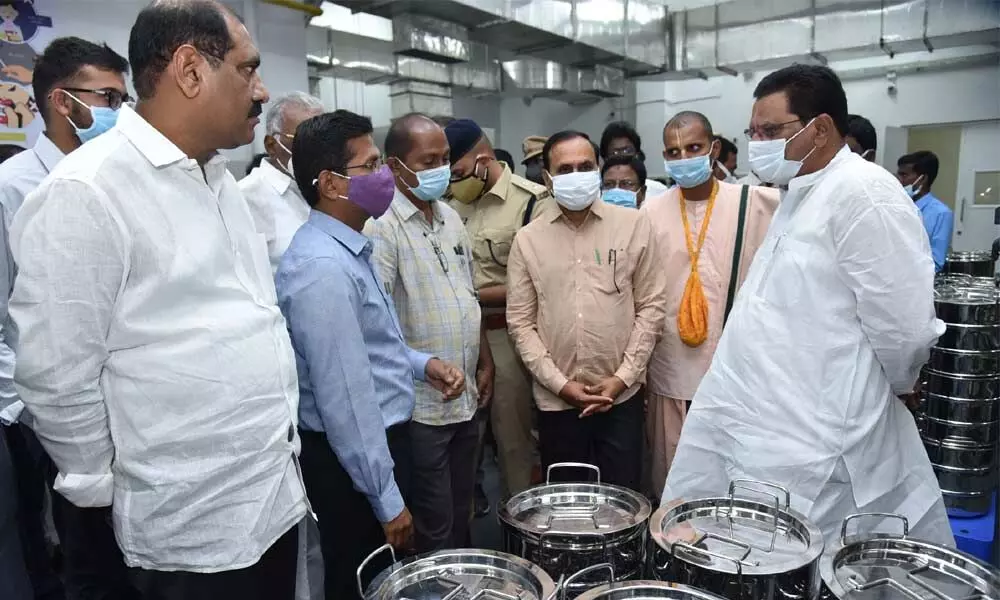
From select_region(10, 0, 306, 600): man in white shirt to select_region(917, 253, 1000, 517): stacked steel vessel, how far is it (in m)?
2.45

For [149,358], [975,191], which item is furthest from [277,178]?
[975,191]

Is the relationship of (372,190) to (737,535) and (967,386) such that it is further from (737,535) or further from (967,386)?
(967,386)

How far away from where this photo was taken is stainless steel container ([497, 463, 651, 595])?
43.2 inches

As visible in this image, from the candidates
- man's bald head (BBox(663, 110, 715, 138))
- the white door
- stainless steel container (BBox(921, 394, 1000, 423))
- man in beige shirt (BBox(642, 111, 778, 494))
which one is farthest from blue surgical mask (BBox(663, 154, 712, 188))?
the white door

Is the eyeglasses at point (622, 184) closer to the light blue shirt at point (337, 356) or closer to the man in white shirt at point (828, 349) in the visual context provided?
the man in white shirt at point (828, 349)

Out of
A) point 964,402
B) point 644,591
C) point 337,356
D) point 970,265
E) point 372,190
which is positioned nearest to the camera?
point 644,591

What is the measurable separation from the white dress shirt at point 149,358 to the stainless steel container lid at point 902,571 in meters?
0.97

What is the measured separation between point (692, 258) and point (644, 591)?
154cm

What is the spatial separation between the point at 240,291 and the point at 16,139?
126 inches

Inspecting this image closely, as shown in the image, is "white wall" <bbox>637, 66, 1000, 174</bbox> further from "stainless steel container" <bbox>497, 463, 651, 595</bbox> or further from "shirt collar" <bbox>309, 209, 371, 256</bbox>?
"stainless steel container" <bbox>497, 463, 651, 595</bbox>

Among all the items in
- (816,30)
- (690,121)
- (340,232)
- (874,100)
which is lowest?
(340,232)

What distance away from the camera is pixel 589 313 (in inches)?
86.2

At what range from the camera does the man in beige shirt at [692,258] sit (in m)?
2.24

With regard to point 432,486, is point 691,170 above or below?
above
